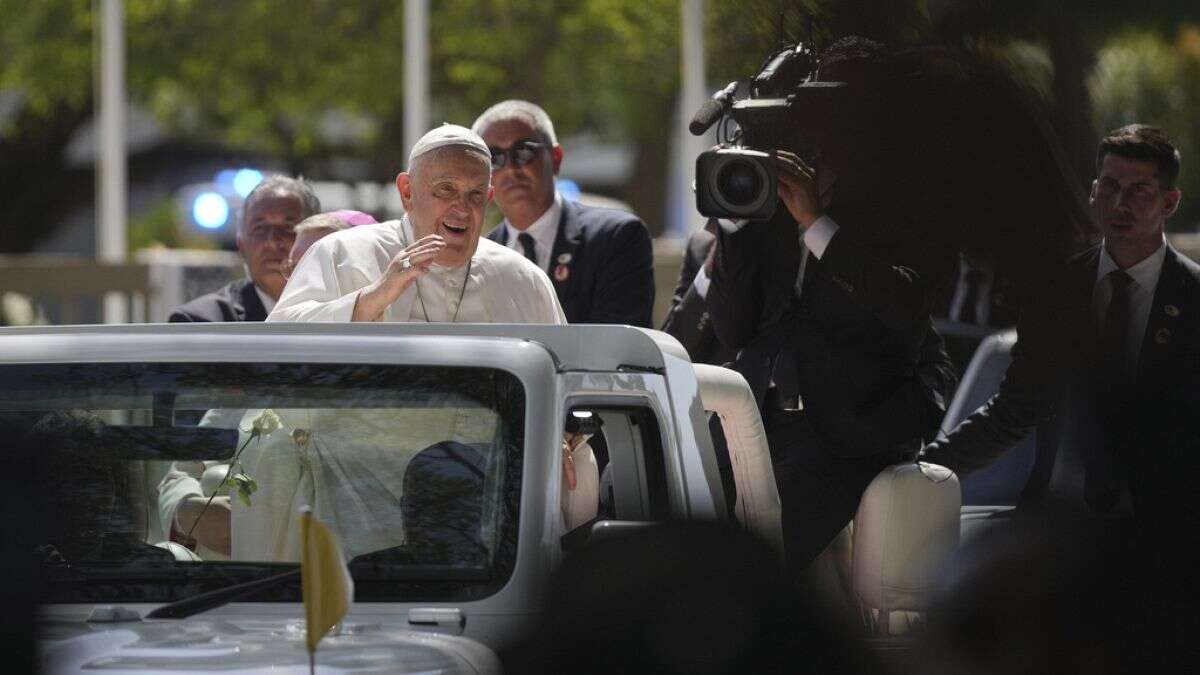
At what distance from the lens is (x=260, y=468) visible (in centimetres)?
391

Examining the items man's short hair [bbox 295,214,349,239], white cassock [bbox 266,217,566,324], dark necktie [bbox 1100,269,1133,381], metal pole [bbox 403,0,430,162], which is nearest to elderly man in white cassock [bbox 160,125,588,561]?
white cassock [bbox 266,217,566,324]

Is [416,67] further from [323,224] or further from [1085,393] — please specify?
[1085,393]

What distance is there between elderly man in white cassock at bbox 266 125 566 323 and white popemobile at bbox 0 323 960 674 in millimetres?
891

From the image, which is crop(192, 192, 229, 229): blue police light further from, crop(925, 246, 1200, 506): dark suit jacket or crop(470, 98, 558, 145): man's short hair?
crop(925, 246, 1200, 506): dark suit jacket

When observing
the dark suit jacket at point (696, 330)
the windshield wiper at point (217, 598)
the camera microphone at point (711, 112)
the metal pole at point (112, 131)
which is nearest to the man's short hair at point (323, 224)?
the dark suit jacket at point (696, 330)

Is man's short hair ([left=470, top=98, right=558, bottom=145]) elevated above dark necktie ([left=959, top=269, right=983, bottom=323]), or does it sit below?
above

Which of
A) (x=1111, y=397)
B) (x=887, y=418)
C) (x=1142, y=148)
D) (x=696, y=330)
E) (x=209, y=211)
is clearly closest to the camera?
(x=1111, y=397)

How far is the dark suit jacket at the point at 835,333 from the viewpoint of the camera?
5695 millimetres

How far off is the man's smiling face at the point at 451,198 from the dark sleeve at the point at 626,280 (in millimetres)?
1802

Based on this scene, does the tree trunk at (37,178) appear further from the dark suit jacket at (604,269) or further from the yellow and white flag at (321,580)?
the yellow and white flag at (321,580)

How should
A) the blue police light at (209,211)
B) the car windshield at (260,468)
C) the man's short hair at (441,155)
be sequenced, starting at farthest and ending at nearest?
the blue police light at (209,211), the man's short hair at (441,155), the car windshield at (260,468)

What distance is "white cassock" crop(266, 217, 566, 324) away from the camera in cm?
503

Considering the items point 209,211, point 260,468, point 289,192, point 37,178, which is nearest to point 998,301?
point 289,192

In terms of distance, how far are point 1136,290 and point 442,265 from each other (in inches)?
64.1
